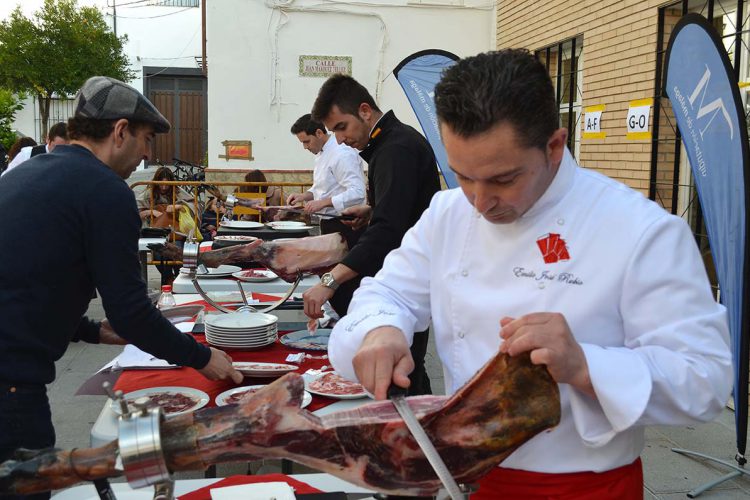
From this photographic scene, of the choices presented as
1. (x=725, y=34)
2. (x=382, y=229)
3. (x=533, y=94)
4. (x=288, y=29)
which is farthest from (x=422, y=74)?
(x=533, y=94)

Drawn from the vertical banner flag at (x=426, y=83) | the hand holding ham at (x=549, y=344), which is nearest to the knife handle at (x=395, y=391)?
the hand holding ham at (x=549, y=344)

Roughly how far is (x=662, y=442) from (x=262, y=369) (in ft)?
9.85

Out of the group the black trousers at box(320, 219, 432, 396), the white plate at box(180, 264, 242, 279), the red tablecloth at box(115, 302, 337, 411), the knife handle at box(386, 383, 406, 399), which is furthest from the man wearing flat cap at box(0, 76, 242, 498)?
the white plate at box(180, 264, 242, 279)

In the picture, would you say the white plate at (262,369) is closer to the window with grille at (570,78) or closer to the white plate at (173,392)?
the white plate at (173,392)

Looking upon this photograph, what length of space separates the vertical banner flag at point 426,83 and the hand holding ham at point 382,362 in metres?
5.56

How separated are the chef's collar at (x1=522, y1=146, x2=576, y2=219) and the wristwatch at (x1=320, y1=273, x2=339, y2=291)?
1923 mm

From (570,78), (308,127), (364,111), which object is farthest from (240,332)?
(570,78)

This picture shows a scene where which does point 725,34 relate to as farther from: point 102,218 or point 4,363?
point 4,363

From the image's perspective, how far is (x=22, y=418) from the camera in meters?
2.18

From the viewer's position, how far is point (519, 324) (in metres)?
1.23

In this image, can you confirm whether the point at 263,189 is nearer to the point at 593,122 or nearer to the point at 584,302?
the point at 593,122

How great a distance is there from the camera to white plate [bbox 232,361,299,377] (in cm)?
283

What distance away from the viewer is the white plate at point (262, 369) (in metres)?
2.83

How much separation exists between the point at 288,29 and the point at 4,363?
1028cm
